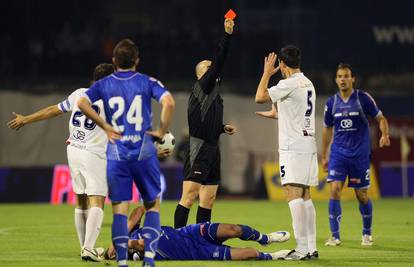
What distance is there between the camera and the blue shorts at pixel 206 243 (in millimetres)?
10070

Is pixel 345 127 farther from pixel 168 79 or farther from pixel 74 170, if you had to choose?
pixel 168 79

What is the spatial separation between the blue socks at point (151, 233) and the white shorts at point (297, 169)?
6.53ft

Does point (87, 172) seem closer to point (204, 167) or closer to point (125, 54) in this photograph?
point (204, 167)

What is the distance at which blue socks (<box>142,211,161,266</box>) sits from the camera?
8695 mm

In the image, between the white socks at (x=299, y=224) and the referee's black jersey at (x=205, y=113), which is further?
the referee's black jersey at (x=205, y=113)

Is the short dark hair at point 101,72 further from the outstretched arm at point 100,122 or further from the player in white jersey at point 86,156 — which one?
the outstretched arm at point 100,122

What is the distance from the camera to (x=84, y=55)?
27328mm

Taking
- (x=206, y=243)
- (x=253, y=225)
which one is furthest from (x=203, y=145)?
(x=253, y=225)

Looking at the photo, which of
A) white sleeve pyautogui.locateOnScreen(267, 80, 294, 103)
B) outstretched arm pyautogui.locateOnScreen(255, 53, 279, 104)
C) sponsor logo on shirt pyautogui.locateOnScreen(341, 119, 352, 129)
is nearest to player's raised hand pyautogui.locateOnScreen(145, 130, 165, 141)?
outstretched arm pyautogui.locateOnScreen(255, 53, 279, 104)

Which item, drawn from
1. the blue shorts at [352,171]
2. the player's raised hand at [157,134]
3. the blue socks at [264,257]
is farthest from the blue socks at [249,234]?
the blue shorts at [352,171]

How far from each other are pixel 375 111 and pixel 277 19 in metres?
14.9

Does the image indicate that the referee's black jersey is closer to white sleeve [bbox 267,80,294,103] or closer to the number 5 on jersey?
white sleeve [bbox 267,80,294,103]

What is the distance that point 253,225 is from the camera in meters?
15.9

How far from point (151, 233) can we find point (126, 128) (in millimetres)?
995
